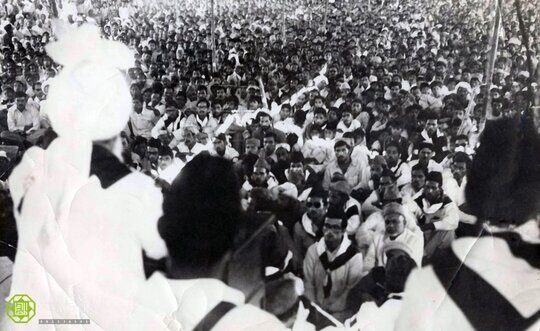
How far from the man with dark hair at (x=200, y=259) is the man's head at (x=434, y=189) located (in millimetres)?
296

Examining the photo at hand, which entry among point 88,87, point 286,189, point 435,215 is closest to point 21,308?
point 88,87

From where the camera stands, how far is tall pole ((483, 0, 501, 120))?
2.37ft

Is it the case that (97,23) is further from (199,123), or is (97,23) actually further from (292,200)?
(292,200)

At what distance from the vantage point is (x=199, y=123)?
Answer: 776 millimetres

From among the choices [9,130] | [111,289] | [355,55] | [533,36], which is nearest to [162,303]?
[111,289]

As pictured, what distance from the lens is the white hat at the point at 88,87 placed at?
0.77 metres

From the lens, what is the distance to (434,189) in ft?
2.46

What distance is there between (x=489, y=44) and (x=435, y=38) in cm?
8

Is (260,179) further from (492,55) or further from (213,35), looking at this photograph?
(492,55)

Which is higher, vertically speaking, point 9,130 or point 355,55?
point 355,55

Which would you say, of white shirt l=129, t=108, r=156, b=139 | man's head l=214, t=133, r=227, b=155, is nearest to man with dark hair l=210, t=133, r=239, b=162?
man's head l=214, t=133, r=227, b=155

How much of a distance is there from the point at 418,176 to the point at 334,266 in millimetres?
194

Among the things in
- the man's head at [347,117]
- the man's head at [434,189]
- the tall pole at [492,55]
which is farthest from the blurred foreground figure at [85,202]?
the tall pole at [492,55]

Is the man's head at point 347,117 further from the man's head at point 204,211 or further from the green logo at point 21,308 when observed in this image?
the green logo at point 21,308
